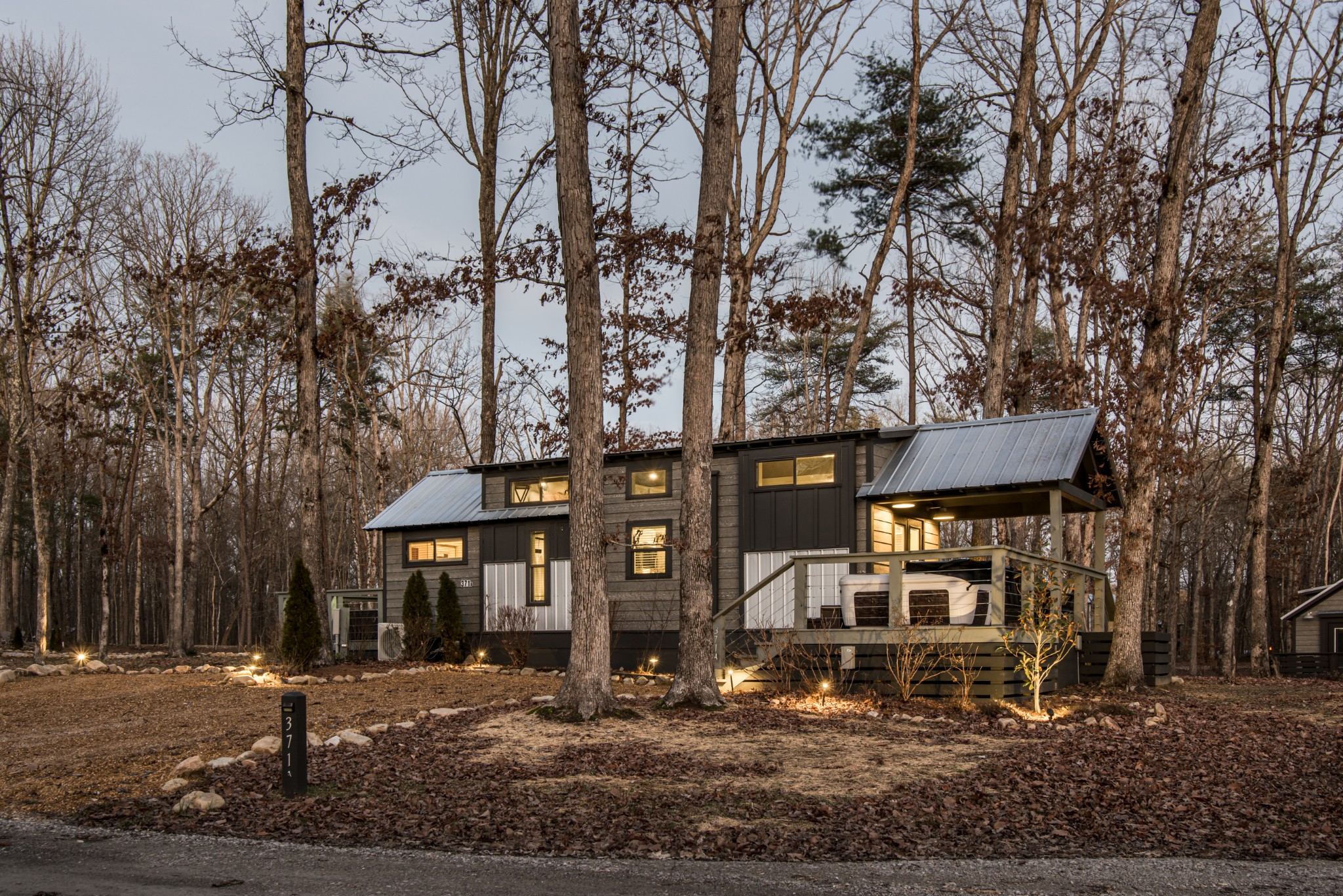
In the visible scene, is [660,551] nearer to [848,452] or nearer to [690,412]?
[848,452]

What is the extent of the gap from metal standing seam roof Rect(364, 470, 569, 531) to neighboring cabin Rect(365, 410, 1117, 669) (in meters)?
0.05

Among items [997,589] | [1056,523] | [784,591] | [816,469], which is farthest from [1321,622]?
[997,589]

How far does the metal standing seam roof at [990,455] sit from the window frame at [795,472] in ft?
1.61

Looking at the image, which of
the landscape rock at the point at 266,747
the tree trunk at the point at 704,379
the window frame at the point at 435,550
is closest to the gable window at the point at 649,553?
the window frame at the point at 435,550

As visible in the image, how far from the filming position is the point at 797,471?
15.4 m

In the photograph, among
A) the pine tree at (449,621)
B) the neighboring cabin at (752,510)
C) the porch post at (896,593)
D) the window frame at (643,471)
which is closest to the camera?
the porch post at (896,593)

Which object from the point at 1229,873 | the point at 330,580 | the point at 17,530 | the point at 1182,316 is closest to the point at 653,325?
the point at 1182,316

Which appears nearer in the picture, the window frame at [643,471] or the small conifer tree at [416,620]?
the window frame at [643,471]

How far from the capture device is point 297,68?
1617 centimetres

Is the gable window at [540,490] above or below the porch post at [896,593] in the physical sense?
above

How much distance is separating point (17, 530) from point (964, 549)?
3610cm

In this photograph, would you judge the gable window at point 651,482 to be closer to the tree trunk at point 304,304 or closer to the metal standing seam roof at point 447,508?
the metal standing seam roof at point 447,508

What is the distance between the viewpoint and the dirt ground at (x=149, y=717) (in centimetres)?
743

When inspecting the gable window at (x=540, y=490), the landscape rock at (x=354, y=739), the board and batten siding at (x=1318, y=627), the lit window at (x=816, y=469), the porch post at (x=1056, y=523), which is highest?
the lit window at (x=816, y=469)
